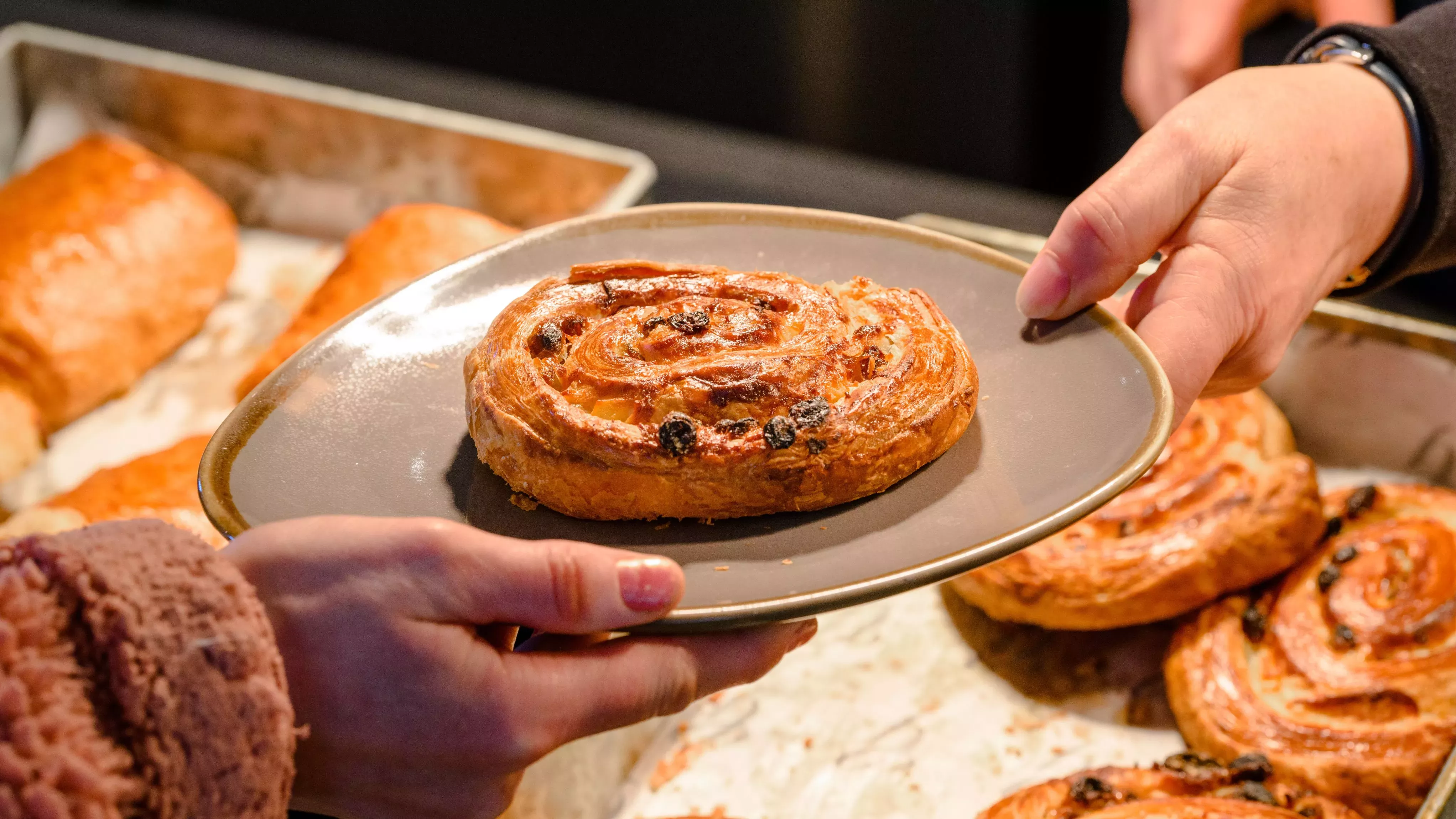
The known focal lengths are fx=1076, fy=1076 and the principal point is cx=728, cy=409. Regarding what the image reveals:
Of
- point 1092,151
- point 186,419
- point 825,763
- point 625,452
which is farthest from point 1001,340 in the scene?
point 1092,151

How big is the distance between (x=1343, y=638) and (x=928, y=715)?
2.82 ft

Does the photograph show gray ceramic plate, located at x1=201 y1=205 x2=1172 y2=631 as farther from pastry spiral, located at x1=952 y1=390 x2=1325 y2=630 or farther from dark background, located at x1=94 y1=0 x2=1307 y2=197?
dark background, located at x1=94 y1=0 x2=1307 y2=197

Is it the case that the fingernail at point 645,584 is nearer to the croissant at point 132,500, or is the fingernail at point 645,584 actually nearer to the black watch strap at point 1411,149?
the croissant at point 132,500

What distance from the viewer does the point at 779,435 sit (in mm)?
1476

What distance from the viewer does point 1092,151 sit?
15.9ft

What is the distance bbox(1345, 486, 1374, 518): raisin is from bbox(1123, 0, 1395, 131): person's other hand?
4.24 ft

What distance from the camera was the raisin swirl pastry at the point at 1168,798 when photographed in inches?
72.4

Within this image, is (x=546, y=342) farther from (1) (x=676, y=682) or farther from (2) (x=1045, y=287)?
(2) (x=1045, y=287)

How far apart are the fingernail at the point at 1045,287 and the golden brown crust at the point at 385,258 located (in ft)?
5.83

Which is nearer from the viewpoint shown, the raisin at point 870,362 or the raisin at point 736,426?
the raisin at point 736,426

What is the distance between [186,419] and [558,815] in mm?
1845

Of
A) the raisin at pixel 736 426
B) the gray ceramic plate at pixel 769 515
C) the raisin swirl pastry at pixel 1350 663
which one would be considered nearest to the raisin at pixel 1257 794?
the raisin swirl pastry at pixel 1350 663

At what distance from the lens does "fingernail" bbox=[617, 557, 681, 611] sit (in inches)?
49.4

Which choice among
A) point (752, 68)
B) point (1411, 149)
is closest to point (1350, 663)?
point (1411, 149)
